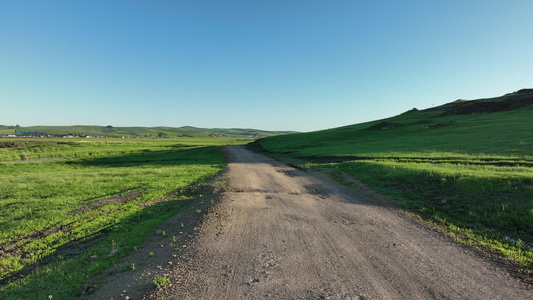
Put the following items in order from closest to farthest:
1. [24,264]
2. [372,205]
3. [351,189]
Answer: [24,264], [372,205], [351,189]

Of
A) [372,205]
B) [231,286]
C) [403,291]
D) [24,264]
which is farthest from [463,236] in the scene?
[24,264]

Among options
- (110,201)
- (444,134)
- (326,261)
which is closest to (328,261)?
(326,261)

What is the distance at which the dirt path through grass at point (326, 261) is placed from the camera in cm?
586

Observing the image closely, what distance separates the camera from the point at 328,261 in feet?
24.0

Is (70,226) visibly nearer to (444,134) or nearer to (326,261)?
(326,261)

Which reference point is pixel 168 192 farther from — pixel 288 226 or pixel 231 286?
pixel 231 286

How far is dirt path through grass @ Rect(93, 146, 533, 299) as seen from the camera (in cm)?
586

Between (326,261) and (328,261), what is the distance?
63 mm

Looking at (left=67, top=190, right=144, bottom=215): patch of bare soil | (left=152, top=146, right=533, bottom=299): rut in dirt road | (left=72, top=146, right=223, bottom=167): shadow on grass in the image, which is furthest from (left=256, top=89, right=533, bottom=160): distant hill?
(left=67, top=190, right=144, bottom=215): patch of bare soil

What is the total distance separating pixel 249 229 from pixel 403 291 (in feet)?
19.3

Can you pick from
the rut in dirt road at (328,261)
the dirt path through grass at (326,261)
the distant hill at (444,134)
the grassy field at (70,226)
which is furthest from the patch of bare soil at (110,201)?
the distant hill at (444,134)

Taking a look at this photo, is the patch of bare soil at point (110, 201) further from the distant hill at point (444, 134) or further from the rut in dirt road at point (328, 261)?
the distant hill at point (444, 134)

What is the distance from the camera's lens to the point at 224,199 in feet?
47.2

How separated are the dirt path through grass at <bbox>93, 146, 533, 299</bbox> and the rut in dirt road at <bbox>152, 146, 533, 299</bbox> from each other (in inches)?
1.0
